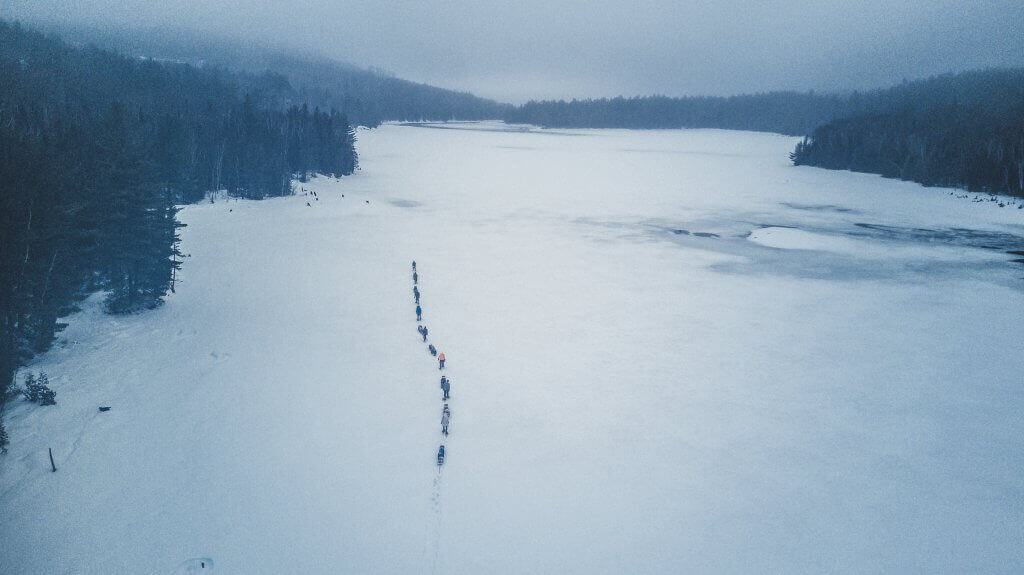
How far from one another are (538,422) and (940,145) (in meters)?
107

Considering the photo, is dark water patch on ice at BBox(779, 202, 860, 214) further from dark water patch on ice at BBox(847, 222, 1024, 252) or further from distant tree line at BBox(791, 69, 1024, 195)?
distant tree line at BBox(791, 69, 1024, 195)

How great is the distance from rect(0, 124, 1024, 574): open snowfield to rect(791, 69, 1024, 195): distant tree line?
54.7 metres

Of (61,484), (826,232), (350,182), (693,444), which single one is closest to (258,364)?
(61,484)

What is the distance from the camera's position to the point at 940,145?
303 feet

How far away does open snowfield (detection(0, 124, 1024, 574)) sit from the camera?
12438 mm

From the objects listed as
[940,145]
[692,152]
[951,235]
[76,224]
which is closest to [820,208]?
[951,235]

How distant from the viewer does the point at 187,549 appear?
1205cm

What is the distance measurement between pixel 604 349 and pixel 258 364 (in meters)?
13.8

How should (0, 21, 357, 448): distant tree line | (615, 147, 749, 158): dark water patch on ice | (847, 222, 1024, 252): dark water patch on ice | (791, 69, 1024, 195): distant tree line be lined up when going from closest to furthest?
1. (0, 21, 357, 448): distant tree line
2. (847, 222, 1024, 252): dark water patch on ice
3. (791, 69, 1024, 195): distant tree line
4. (615, 147, 749, 158): dark water patch on ice

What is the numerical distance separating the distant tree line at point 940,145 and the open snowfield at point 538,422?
54.7 m

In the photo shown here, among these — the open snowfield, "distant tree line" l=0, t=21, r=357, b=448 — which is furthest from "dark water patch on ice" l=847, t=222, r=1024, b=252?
"distant tree line" l=0, t=21, r=357, b=448

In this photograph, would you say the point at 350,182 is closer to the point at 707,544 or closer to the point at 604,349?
the point at 604,349

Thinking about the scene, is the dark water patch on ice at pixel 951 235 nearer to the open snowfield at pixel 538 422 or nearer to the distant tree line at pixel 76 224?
the open snowfield at pixel 538 422

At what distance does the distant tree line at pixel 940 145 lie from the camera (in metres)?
78.6
